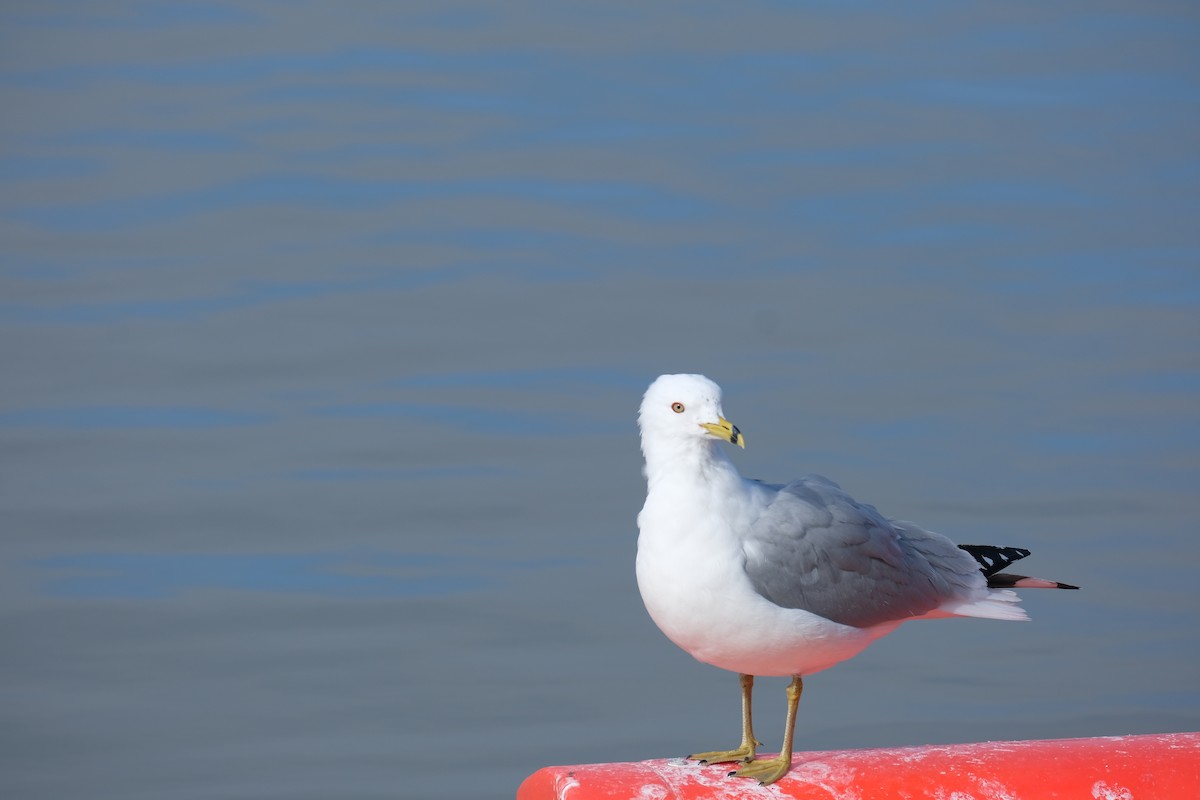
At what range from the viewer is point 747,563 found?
328cm

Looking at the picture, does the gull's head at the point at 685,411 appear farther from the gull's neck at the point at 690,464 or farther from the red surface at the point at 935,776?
the red surface at the point at 935,776

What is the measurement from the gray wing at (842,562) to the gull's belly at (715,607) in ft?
0.16

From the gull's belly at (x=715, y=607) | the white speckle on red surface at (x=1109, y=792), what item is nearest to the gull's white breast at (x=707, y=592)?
the gull's belly at (x=715, y=607)

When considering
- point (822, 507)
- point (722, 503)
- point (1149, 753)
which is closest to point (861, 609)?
point (822, 507)

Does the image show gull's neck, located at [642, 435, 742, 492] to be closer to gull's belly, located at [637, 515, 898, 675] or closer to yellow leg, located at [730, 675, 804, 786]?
gull's belly, located at [637, 515, 898, 675]

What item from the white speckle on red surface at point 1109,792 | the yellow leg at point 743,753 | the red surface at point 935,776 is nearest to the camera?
the red surface at point 935,776

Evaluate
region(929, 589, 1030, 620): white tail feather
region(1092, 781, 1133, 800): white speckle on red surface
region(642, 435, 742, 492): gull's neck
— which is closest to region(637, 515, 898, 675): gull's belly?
region(642, 435, 742, 492): gull's neck

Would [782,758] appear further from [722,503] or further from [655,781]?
[722,503]

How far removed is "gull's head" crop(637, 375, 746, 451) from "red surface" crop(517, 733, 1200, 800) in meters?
0.77

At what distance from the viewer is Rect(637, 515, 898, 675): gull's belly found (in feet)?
10.6

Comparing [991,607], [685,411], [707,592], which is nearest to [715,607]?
[707,592]

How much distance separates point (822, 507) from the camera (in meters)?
3.49

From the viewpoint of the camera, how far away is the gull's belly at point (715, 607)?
3246 millimetres

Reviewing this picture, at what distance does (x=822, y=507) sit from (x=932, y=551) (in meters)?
0.45
